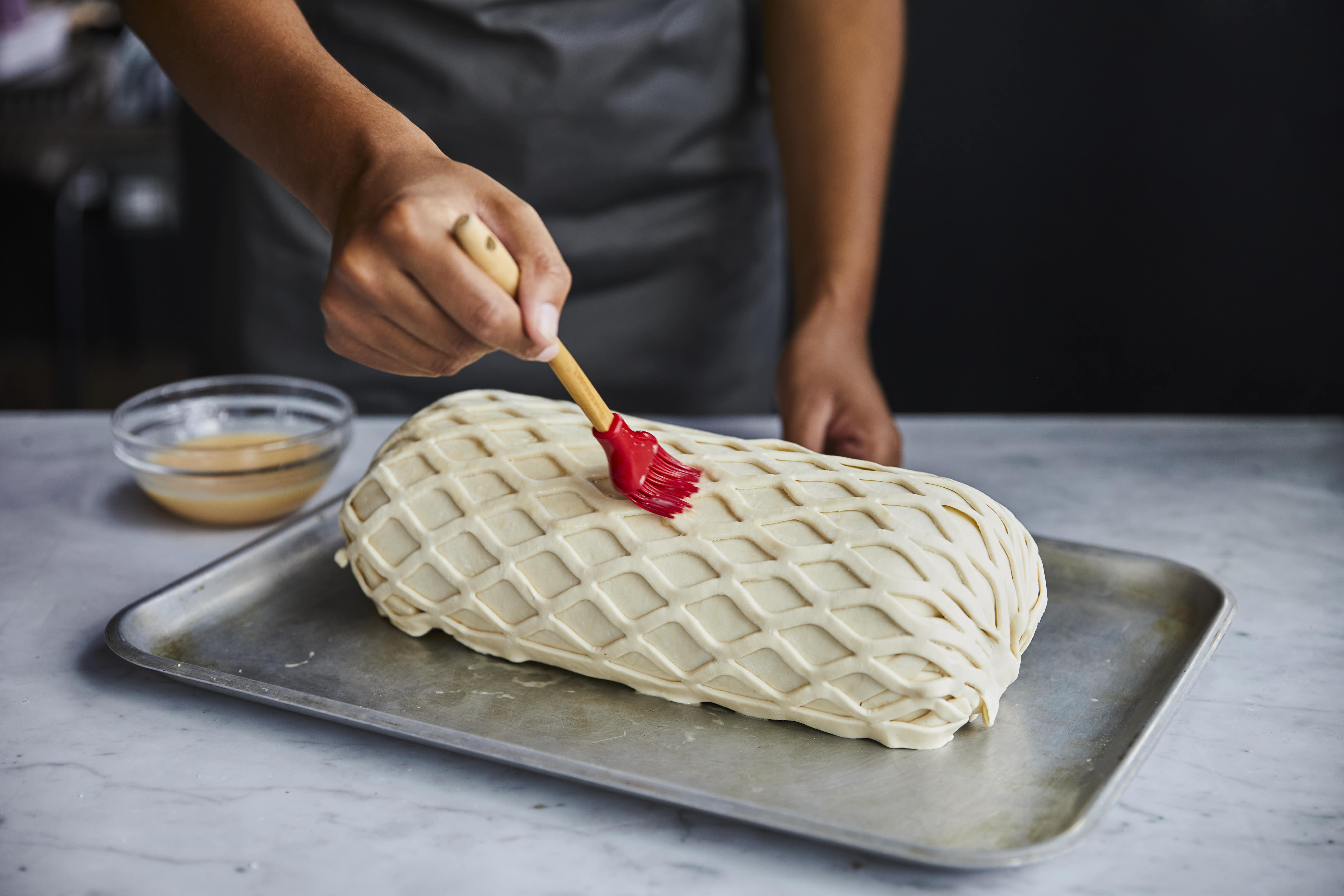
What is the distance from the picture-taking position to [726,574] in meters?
0.87

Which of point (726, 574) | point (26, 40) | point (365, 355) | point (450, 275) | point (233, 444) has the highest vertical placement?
point (450, 275)

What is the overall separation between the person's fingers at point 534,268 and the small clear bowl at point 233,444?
1.65 feet

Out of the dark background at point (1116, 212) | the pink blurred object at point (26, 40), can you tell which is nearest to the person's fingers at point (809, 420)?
the dark background at point (1116, 212)

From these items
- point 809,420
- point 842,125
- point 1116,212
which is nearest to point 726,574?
point 809,420

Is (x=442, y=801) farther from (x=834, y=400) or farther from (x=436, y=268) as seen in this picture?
(x=834, y=400)

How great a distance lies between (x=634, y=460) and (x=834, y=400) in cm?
48

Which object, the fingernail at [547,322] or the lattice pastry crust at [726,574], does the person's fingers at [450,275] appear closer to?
the fingernail at [547,322]

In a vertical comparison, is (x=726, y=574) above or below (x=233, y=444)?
above

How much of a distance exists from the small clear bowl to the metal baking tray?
9cm

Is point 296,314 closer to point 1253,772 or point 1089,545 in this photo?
point 1089,545

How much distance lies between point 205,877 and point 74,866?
9cm

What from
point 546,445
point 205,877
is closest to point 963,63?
point 546,445

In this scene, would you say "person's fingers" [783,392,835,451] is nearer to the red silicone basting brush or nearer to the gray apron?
the red silicone basting brush

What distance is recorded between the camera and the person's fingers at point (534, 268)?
76 cm
